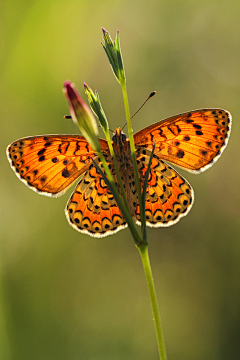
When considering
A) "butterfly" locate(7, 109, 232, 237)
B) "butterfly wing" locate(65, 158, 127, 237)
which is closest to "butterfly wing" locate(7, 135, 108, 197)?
"butterfly" locate(7, 109, 232, 237)

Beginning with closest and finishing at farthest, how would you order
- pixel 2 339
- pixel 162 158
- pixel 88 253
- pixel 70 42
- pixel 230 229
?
pixel 162 158 → pixel 2 339 → pixel 230 229 → pixel 88 253 → pixel 70 42

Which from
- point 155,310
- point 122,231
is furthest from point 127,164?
point 122,231

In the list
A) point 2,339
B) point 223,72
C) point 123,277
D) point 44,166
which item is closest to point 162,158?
point 44,166

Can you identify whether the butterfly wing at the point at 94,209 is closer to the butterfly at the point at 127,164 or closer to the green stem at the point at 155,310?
the butterfly at the point at 127,164

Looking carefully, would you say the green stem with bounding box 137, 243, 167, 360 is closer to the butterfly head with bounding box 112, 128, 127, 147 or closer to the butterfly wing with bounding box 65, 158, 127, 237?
the butterfly head with bounding box 112, 128, 127, 147

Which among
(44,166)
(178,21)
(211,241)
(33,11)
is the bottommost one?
(211,241)

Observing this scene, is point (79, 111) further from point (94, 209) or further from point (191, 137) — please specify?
point (94, 209)

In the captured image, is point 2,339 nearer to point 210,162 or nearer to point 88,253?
point 88,253
